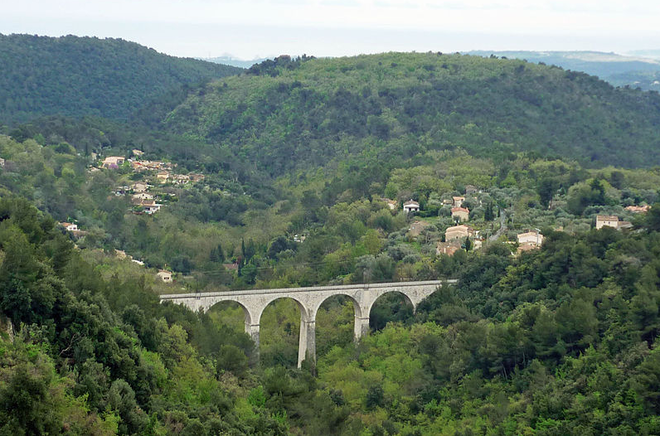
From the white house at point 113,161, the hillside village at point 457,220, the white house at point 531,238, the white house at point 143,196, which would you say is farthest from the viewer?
the white house at point 113,161

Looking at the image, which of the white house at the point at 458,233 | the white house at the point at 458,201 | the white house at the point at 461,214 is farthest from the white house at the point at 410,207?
the white house at the point at 458,233

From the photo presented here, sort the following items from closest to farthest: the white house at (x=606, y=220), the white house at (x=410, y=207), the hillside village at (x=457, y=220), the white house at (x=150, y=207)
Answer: the white house at (x=606, y=220) < the hillside village at (x=457, y=220) < the white house at (x=410, y=207) < the white house at (x=150, y=207)

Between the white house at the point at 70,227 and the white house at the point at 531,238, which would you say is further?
the white house at the point at 70,227

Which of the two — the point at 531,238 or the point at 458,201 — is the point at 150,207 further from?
the point at 531,238

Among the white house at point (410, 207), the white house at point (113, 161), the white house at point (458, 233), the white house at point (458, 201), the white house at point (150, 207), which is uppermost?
the white house at point (458, 201)

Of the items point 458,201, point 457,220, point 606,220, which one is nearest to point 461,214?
point 457,220

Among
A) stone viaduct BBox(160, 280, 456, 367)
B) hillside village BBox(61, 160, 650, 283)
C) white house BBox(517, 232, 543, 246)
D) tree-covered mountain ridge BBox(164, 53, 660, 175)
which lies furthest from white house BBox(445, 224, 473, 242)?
tree-covered mountain ridge BBox(164, 53, 660, 175)

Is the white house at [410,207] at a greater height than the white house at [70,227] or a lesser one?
greater

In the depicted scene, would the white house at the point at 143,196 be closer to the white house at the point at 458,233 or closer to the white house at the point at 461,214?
the white house at the point at 461,214

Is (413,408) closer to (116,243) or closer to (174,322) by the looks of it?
(174,322)
